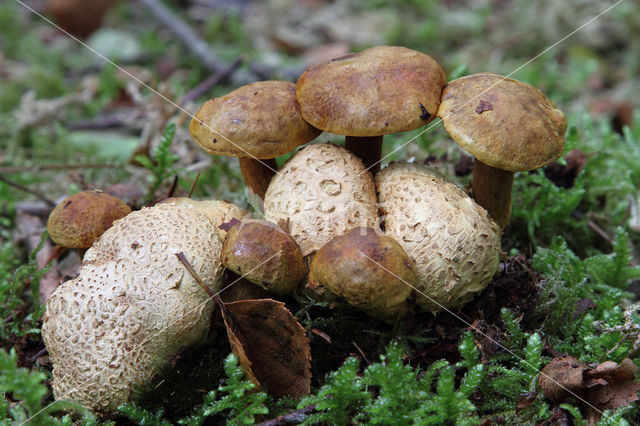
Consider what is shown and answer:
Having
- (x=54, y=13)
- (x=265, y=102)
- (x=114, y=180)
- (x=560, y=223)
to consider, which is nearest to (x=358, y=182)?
(x=265, y=102)

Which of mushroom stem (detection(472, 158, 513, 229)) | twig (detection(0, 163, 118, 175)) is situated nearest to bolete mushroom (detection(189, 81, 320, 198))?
mushroom stem (detection(472, 158, 513, 229))

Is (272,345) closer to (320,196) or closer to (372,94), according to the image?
(320,196)

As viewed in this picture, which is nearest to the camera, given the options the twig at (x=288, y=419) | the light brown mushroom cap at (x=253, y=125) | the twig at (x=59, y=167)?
the twig at (x=288, y=419)

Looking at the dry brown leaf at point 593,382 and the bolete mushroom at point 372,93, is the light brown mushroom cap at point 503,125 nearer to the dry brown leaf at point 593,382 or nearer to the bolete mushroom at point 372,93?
the bolete mushroom at point 372,93

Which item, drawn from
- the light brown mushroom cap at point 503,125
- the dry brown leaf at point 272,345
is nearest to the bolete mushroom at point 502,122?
the light brown mushroom cap at point 503,125

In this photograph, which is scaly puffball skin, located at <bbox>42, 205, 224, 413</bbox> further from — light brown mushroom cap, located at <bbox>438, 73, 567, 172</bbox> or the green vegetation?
light brown mushroom cap, located at <bbox>438, 73, 567, 172</bbox>
